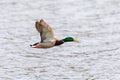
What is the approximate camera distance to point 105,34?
29.3 metres

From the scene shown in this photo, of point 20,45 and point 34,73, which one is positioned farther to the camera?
point 20,45

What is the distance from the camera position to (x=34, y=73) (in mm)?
23141

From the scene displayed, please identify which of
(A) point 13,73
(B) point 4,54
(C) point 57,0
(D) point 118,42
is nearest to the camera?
(A) point 13,73

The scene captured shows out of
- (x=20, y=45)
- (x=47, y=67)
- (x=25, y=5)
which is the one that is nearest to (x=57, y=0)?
(x=25, y=5)

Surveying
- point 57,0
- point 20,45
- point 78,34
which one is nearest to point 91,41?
point 78,34

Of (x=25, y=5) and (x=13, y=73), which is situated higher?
(x=25, y=5)

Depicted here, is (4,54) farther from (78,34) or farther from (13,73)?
(78,34)

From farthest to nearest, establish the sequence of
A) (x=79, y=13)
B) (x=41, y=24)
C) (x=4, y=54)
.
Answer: (x=79, y=13), (x=4, y=54), (x=41, y=24)

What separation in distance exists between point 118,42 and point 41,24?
856 centimetres

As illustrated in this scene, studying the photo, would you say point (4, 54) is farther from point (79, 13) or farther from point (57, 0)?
point (57, 0)

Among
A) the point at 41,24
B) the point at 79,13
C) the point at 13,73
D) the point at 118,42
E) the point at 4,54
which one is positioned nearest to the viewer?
the point at 41,24

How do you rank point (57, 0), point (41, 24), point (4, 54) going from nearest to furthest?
1. point (41, 24)
2. point (4, 54)
3. point (57, 0)

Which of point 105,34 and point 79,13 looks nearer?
point 105,34

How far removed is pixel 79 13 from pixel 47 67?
934 centimetres
